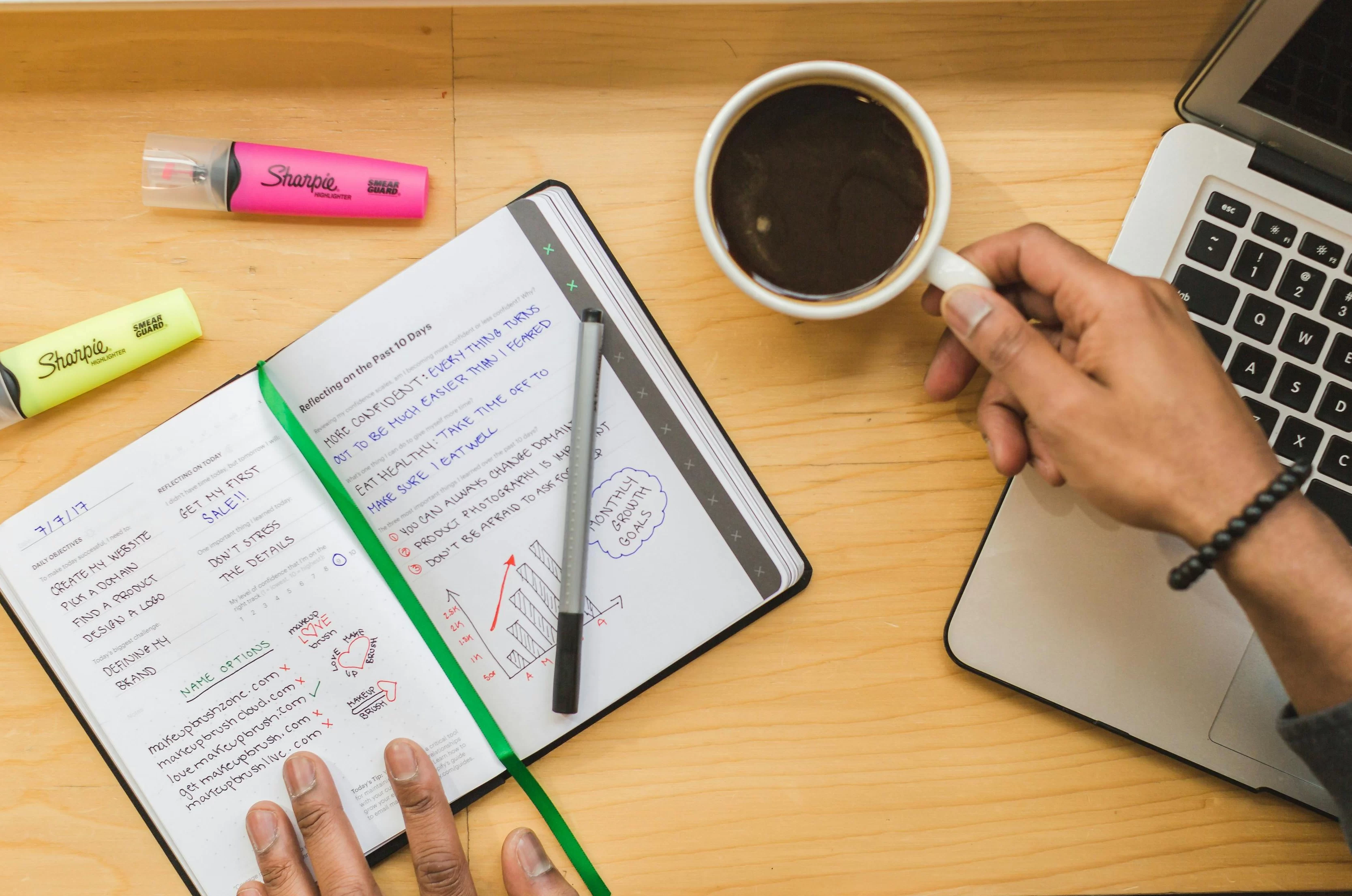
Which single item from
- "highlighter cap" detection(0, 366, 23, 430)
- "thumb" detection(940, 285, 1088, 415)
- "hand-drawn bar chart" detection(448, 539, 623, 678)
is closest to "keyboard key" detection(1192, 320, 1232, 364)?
"thumb" detection(940, 285, 1088, 415)

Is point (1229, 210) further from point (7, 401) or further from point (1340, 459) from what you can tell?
point (7, 401)

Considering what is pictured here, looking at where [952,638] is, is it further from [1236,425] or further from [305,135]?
[305,135]

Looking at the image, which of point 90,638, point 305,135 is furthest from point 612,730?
point 305,135

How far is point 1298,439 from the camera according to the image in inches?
20.1

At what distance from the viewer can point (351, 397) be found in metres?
0.54

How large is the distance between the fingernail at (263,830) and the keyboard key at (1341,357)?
0.72 meters

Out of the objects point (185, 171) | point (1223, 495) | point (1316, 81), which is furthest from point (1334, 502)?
point (185, 171)

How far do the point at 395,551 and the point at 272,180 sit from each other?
0.82 feet

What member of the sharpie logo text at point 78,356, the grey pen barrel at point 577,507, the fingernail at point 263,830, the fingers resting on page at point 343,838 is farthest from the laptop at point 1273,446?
the sharpie logo text at point 78,356

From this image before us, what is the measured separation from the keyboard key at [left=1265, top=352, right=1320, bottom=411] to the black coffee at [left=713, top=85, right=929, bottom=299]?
23cm

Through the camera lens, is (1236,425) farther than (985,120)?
No

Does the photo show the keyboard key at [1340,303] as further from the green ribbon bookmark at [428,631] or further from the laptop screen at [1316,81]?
the green ribbon bookmark at [428,631]

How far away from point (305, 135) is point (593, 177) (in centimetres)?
19

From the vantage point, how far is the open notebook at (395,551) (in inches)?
21.2
